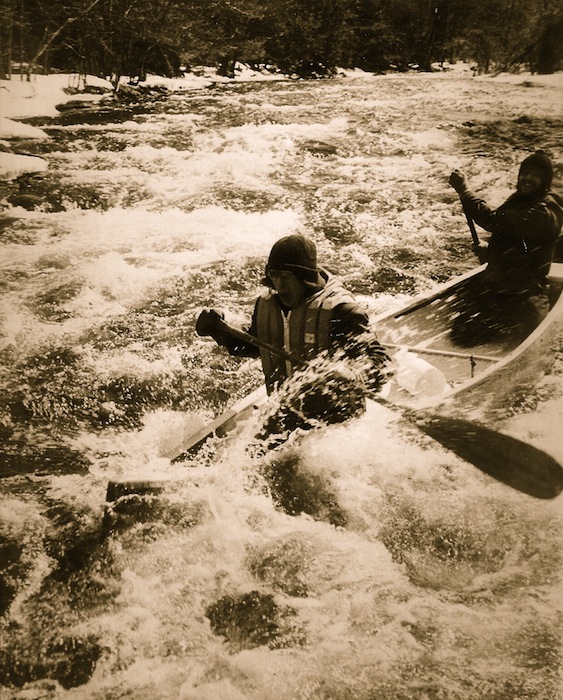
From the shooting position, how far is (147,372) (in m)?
2.37

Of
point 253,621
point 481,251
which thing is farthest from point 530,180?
point 253,621

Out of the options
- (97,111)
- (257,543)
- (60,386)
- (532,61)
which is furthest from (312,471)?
(97,111)

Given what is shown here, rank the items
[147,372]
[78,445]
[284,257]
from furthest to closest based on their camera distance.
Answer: [147,372]
[78,445]
[284,257]

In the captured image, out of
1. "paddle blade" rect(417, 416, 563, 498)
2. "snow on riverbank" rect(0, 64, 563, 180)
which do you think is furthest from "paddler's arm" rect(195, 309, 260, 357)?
"snow on riverbank" rect(0, 64, 563, 180)

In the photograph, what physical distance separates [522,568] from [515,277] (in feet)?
4.37

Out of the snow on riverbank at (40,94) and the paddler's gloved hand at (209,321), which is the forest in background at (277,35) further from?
the paddler's gloved hand at (209,321)

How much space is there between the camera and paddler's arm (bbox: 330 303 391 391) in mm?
1611

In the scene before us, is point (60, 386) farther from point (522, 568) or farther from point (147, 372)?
point (522, 568)

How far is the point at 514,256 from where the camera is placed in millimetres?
2162

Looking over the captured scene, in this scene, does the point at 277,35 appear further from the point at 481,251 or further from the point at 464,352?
the point at 464,352

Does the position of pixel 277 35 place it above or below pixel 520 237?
above

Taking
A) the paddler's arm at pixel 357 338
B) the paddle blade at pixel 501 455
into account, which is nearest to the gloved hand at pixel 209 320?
the paddler's arm at pixel 357 338

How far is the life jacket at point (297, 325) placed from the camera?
5.47 feet

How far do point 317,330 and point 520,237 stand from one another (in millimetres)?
1021
